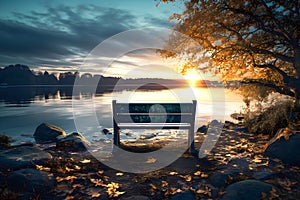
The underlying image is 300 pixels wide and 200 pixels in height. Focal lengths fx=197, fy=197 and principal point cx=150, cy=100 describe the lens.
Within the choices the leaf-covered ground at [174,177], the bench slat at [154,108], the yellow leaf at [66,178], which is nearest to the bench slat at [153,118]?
the bench slat at [154,108]

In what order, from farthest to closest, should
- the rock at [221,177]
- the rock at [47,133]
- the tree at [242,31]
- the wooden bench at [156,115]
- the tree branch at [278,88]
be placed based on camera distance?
1. the rock at [47,133]
2. the tree branch at [278,88]
3. the tree at [242,31]
4. the wooden bench at [156,115]
5. the rock at [221,177]

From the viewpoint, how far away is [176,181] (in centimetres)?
441

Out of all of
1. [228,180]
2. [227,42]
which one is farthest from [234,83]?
[228,180]

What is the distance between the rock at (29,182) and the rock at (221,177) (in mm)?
3381

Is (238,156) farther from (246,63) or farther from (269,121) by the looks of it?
(246,63)

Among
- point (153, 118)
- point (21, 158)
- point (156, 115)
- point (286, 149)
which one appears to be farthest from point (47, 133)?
point (286, 149)

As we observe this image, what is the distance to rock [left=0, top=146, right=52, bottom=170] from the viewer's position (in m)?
4.67

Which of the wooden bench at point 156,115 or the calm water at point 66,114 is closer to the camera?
the wooden bench at point 156,115

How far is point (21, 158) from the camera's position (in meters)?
4.95

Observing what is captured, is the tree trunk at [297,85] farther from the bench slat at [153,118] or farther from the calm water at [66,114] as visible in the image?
the calm water at [66,114]

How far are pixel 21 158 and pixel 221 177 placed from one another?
4837mm

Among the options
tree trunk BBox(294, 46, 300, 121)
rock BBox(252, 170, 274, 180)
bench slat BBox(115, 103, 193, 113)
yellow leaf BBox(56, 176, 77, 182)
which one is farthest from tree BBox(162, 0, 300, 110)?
yellow leaf BBox(56, 176, 77, 182)

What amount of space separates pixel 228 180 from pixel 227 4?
6913 millimetres

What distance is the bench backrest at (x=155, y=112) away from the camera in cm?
595
